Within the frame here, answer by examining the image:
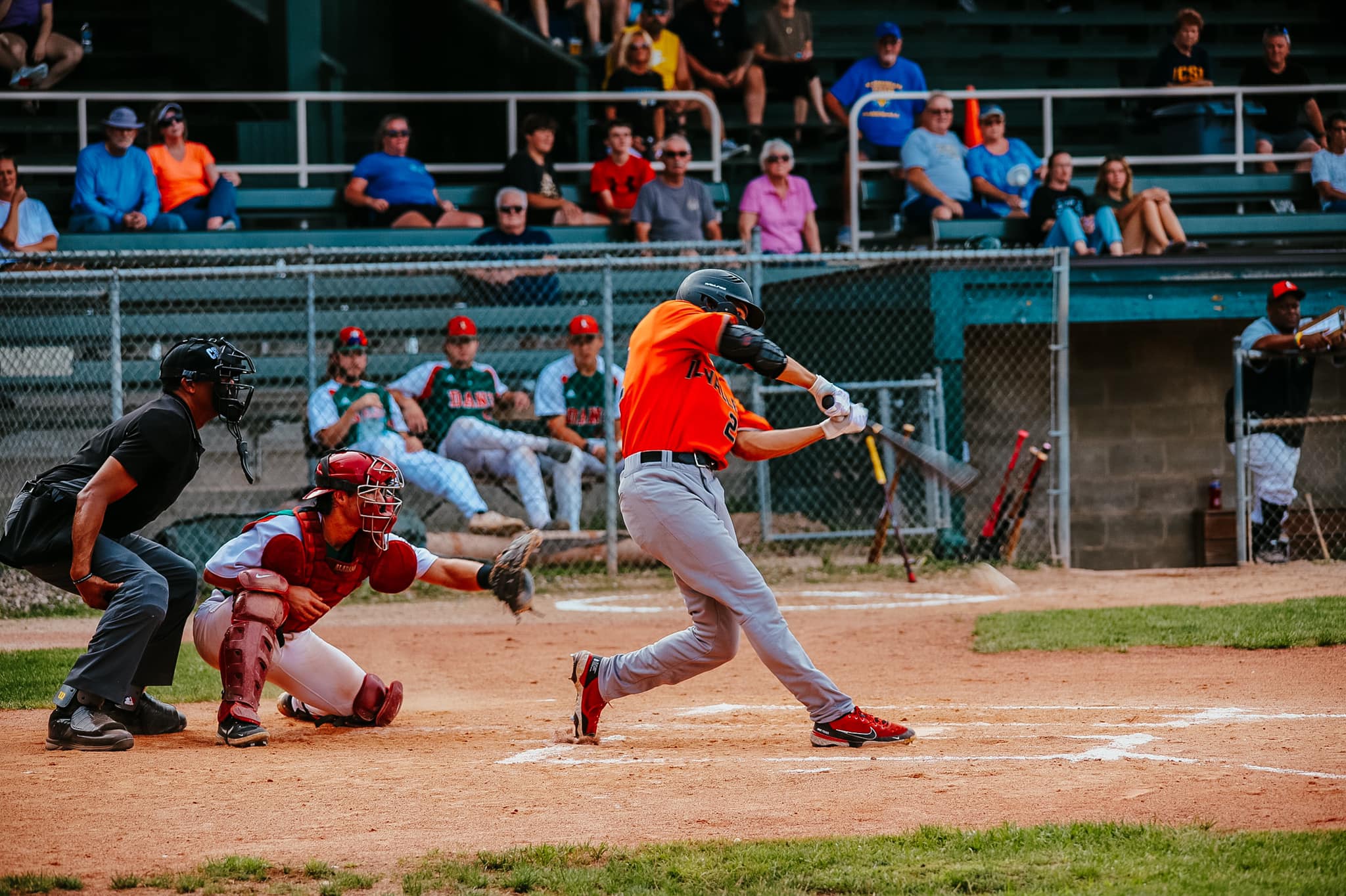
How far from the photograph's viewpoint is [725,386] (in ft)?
19.4

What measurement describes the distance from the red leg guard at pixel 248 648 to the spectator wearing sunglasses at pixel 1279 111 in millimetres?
12298

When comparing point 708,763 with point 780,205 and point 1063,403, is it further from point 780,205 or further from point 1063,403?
point 780,205

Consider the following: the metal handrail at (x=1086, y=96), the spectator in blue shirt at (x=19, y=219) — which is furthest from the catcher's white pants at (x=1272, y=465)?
the spectator in blue shirt at (x=19, y=219)

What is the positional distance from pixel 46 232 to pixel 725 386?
27.2 ft

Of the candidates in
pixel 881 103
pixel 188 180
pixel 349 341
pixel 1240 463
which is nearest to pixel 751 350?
pixel 349 341

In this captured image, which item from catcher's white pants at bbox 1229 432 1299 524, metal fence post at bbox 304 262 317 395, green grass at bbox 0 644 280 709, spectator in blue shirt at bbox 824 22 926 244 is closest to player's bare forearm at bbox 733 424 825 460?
green grass at bbox 0 644 280 709

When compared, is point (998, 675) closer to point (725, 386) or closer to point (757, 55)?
point (725, 386)

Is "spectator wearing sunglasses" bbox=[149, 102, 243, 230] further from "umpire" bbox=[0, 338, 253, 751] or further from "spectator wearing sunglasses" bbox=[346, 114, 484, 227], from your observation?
"umpire" bbox=[0, 338, 253, 751]

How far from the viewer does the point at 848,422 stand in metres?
5.52

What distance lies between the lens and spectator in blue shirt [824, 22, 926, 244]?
1398 centimetres

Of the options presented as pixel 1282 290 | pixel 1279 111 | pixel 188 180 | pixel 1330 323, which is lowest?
pixel 1330 323

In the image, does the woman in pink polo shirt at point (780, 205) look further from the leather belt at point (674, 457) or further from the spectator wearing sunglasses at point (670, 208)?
the leather belt at point (674, 457)

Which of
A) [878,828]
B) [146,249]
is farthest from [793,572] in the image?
[878,828]

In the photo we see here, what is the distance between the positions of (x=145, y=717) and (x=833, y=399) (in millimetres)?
3326
